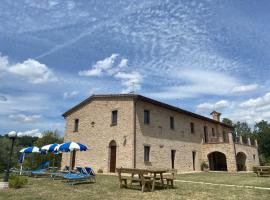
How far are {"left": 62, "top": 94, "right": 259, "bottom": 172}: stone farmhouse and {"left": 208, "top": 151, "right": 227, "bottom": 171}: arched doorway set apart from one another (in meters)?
1.41

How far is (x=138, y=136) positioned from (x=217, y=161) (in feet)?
49.7

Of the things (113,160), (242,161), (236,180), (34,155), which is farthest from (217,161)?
(34,155)

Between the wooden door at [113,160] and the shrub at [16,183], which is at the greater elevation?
the wooden door at [113,160]

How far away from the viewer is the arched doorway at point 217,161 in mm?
29355

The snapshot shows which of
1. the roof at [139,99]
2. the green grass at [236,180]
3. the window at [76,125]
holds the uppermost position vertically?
the roof at [139,99]

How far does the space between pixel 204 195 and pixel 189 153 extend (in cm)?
1685

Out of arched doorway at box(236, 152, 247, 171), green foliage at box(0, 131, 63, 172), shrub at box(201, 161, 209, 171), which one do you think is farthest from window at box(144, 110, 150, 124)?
green foliage at box(0, 131, 63, 172)

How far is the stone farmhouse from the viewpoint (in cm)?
2012

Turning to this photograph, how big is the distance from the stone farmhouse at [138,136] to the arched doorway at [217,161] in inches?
55.5

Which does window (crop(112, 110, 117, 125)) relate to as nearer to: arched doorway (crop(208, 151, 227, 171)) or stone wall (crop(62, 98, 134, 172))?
stone wall (crop(62, 98, 134, 172))

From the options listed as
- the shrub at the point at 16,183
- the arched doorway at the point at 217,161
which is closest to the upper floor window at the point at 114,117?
the shrub at the point at 16,183

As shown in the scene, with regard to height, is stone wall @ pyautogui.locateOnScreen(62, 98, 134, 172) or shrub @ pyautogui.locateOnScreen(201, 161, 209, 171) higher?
stone wall @ pyautogui.locateOnScreen(62, 98, 134, 172)

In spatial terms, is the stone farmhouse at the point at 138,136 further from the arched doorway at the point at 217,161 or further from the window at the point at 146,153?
the arched doorway at the point at 217,161

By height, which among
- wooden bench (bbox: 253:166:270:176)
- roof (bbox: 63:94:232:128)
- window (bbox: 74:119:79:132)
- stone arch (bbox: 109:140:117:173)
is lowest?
wooden bench (bbox: 253:166:270:176)
